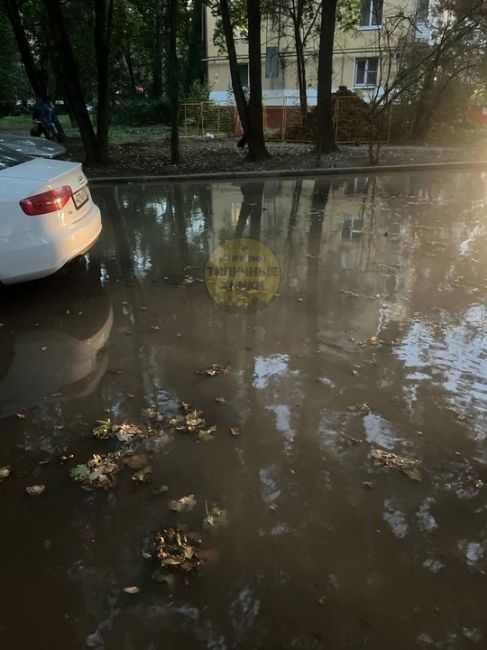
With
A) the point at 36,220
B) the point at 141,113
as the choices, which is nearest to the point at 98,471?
the point at 36,220

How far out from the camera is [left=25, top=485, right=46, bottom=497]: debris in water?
305 cm

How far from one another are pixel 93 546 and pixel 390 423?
1.98 m

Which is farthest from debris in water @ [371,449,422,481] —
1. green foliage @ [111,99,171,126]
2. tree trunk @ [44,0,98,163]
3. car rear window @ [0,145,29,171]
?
green foliage @ [111,99,171,126]

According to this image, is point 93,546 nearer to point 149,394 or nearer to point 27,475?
point 27,475

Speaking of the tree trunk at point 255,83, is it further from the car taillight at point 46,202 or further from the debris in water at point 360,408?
the debris in water at point 360,408

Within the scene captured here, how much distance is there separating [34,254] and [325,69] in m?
13.7

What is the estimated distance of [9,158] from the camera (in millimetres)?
5551

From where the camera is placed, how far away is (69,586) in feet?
8.18

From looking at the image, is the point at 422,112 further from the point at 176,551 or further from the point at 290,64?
the point at 176,551

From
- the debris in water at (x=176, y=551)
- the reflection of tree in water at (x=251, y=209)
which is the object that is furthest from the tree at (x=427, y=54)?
the debris in water at (x=176, y=551)

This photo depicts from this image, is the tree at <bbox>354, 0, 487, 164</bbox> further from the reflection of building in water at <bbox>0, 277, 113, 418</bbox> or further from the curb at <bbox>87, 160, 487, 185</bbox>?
the reflection of building in water at <bbox>0, 277, 113, 418</bbox>

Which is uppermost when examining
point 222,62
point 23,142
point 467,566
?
point 222,62

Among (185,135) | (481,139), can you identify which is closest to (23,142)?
(185,135)

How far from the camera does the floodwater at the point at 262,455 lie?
93.0 inches
